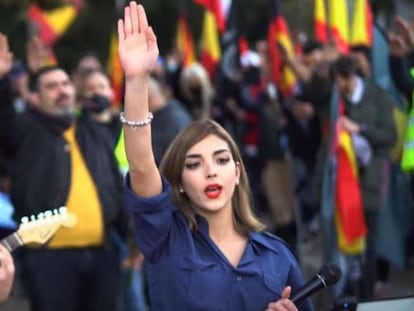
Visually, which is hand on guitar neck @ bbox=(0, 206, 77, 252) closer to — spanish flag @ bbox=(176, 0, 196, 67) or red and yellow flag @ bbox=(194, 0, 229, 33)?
red and yellow flag @ bbox=(194, 0, 229, 33)

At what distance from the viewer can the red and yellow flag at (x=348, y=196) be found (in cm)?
737

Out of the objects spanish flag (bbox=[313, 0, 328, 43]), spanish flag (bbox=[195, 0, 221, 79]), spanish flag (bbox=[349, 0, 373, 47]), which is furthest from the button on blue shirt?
spanish flag (bbox=[195, 0, 221, 79])

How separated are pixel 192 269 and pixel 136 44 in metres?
0.73

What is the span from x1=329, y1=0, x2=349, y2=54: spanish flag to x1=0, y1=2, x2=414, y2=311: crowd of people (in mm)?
149

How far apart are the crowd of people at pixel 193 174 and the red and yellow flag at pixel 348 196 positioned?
1.6 inches

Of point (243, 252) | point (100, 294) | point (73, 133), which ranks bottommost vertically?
point (100, 294)

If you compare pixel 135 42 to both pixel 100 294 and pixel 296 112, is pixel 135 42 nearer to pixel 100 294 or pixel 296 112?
pixel 100 294

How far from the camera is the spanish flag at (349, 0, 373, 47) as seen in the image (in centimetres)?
826

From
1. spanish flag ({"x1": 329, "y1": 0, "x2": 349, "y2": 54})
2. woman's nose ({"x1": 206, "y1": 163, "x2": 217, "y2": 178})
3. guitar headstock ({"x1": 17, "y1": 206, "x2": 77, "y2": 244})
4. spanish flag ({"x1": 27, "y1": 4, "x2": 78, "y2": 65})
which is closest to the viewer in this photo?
woman's nose ({"x1": 206, "y1": 163, "x2": 217, "y2": 178})

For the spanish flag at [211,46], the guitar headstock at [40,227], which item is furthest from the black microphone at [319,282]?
the spanish flag at [211,46]

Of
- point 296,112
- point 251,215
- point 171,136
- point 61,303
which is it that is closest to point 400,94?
point 296,112

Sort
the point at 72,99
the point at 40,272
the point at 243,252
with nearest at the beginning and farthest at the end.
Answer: the point at 243,252, the point at 40,272, the point at 72,99

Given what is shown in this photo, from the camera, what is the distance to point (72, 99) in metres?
6.11

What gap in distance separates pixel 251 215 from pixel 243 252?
20 cm
